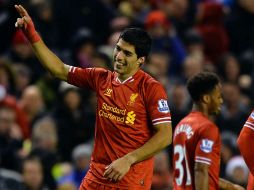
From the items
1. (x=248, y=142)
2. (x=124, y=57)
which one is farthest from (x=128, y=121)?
(x=248, y=142)

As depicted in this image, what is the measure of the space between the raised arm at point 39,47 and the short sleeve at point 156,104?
2.54ft

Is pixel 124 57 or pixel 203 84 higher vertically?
pixel 124 57

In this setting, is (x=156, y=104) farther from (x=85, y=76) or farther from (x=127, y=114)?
(x=85, y=76)

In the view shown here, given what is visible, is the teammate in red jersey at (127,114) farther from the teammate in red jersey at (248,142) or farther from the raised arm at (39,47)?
the teammate in red jersey at (248,142)

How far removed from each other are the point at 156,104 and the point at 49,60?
0.97 metres

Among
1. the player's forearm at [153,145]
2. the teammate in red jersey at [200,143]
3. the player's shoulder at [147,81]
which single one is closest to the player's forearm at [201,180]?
the teammate in red jersey at [200,143]

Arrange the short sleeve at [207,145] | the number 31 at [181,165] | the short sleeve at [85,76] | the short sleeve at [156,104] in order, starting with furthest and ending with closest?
1. the number 31 at [181,165]
2. the short sleeve at [207,145]
3. the short sleeve at [85,76]
4. the short sleeve at [156,104]

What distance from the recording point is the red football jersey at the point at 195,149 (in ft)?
28.4

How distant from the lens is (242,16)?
16594 mm

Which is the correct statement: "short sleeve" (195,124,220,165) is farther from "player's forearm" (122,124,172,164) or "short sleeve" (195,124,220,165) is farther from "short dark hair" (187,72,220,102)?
"player's forearm" (122,124,172,164)

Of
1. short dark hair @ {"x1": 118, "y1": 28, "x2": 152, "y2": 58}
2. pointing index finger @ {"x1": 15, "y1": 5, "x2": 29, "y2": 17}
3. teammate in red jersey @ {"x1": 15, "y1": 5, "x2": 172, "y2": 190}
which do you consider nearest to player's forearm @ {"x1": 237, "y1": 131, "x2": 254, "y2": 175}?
teammate in red jersey @ {"x1": 15, "y1": 5, "x2": 172, "y2": 190}

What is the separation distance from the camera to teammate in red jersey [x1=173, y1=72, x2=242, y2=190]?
28.2ft

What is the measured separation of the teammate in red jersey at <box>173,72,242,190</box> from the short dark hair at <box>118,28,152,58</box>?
87 cm

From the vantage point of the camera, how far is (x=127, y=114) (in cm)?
821
